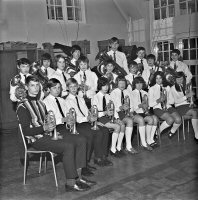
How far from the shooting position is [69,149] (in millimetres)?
3582

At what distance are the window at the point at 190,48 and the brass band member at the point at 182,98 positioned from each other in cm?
315

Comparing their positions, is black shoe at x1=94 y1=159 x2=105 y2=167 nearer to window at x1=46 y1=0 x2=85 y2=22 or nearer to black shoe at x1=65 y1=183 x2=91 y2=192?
black shoe at x1=65 y1=183 x2=91 y2=192

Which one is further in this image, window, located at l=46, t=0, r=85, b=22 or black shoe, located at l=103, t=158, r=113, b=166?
window, located at l=46, t=0, r=85, b=22

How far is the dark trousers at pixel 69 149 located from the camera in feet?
11.8

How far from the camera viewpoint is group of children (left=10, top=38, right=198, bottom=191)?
385 centimetres

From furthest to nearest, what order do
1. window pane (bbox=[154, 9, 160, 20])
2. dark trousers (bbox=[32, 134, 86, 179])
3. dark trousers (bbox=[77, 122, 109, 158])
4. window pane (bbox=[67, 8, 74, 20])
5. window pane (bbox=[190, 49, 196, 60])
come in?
window pane (bbox=[154, 9, 160, 20]), window pane (bbox=[67, 8, 74, 20]), window pane (bbox=[190, 49, 196, 60]), dark trousers (bbox=[77, 122, 109, 158]), dark trousers (bbox=[32, 134, 86, 179])

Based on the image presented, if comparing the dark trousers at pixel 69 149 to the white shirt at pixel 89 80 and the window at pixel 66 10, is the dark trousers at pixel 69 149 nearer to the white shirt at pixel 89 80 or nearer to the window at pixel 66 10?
the white shirt at pixel 89 80

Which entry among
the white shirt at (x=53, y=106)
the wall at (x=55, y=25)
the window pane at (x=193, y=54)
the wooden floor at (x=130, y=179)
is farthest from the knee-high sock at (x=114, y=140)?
the window pane at (x=193, y=54)

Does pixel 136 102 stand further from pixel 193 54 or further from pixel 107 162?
pixel 193 54

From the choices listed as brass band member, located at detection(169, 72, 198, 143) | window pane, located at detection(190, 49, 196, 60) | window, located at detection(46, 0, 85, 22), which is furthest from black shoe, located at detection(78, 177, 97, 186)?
window, located at detection(46, 0, 85, 22)

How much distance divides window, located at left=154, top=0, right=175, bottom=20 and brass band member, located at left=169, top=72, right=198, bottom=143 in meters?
4.07

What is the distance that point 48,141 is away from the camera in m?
3.70

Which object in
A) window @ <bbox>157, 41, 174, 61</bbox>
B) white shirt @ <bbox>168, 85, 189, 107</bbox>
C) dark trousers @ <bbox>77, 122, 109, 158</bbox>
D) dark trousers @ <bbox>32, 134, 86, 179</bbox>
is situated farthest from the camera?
window @ <bbox>157, 41, 174, 61</bbox>

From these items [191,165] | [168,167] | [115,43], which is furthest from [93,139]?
[115,43]
